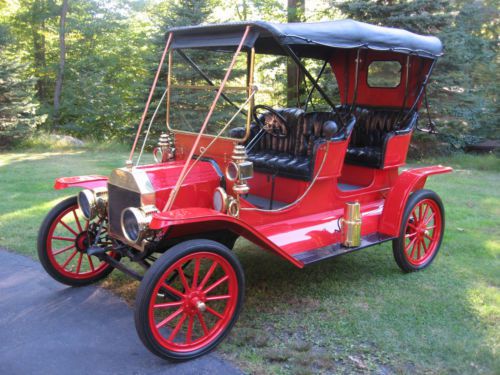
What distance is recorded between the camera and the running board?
3467 mm

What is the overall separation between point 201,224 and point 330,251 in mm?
1104

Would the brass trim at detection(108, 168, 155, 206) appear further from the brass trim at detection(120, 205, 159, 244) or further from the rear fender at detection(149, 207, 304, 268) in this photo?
the rear fender at detection(149, 207, 304, 268)

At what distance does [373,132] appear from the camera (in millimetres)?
4914

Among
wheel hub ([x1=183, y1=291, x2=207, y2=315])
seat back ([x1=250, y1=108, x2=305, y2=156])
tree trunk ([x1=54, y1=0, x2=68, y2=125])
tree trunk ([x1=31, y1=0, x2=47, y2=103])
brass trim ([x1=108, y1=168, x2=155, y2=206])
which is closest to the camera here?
wheel hub ([x1=183, y1=291, x2=207, y2=315])

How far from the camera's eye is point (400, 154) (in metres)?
4.55

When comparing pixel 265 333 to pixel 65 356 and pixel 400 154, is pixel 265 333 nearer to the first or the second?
pixel 65 356

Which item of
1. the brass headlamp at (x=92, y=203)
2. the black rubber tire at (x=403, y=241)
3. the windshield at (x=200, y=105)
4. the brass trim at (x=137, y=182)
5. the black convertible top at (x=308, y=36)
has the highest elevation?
the black convertible top at (x=308, y=36)

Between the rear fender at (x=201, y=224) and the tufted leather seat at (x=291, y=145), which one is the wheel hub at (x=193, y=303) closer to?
the rear fender at (x=201, y=224)

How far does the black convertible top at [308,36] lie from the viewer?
10.5ft

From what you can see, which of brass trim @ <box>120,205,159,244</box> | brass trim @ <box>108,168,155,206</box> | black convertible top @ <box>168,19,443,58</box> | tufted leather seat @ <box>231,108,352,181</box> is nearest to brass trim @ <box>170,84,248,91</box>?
black convertible top @ <box>168,19,443,58</box>

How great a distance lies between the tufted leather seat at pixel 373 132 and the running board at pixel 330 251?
76 cm

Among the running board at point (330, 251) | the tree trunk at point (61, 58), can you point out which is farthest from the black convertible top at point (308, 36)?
the tree trunk at point (61, 58)

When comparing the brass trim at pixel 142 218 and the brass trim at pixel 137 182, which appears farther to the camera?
the brass trim at pixel 137 182

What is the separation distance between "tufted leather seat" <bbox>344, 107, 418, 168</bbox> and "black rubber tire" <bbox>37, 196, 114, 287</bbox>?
2.61 meters
